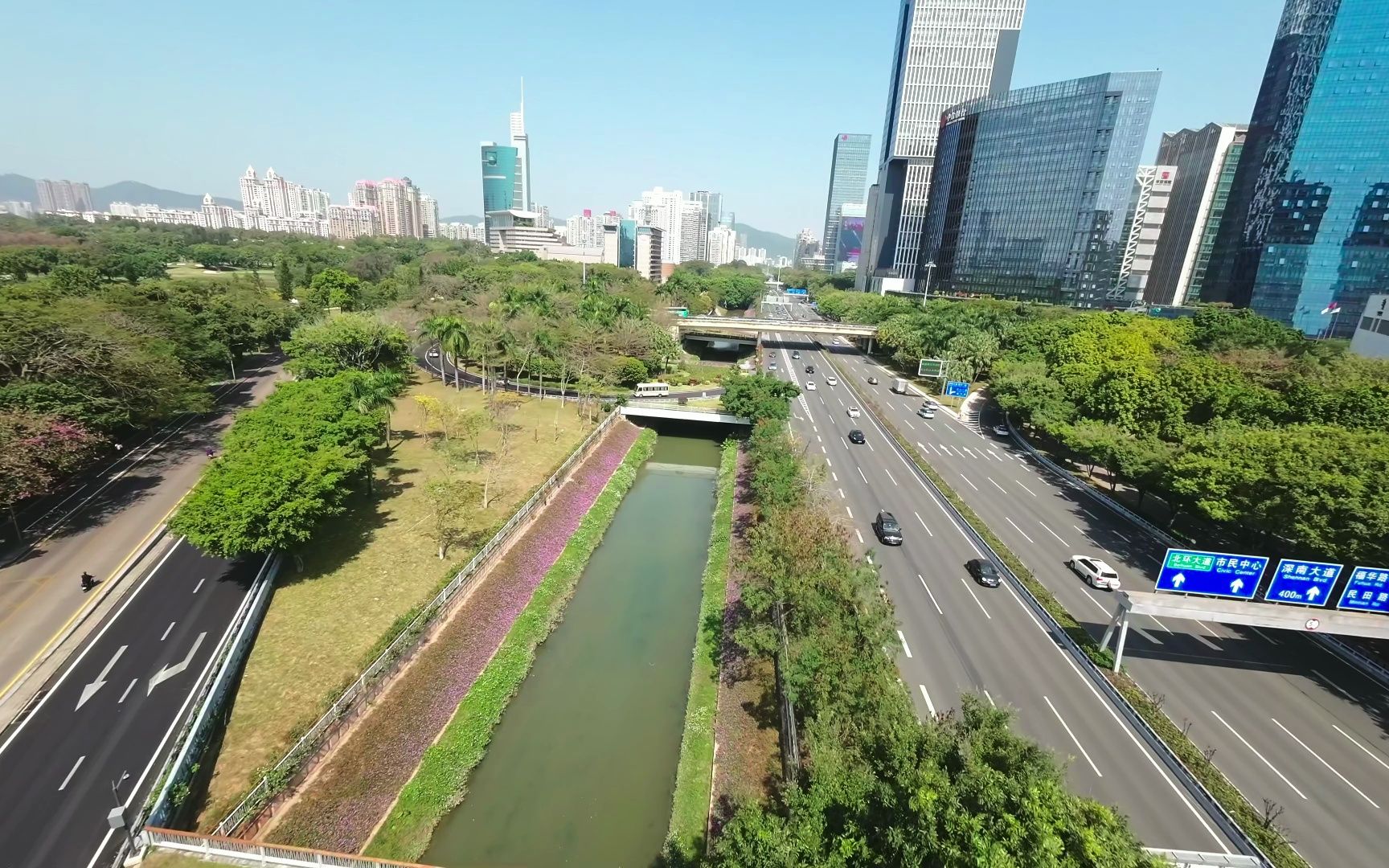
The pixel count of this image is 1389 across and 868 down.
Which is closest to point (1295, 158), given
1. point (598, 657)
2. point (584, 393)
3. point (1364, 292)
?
point (1364, 292)

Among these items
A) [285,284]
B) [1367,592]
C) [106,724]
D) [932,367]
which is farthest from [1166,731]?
[285,284]

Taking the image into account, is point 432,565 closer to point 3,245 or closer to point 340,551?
point 340,551

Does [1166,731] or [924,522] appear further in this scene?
[924,522]

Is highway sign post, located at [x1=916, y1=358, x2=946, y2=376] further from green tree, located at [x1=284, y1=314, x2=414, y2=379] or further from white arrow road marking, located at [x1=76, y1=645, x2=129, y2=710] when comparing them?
white arrow road marking, located at [x1=76, y1=645, x2=129, y2=710]

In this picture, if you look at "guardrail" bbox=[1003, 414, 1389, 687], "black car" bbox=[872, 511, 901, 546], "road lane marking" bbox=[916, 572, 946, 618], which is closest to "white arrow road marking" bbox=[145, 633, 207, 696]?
"road lane marking" bbox=[916, 572, 946, 618]

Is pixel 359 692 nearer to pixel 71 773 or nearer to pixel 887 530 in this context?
pixel 71 773
